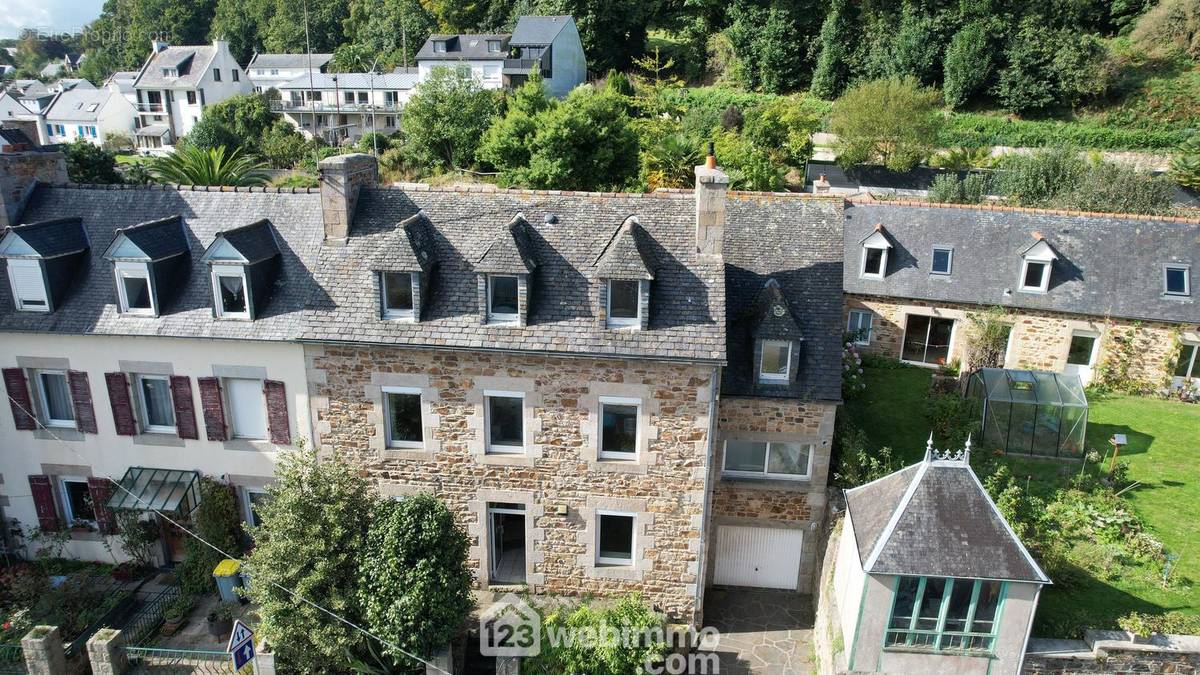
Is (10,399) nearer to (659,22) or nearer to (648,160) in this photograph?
(648,160)

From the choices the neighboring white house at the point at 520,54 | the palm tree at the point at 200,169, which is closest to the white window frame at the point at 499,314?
the palm tree at the point at 200,169

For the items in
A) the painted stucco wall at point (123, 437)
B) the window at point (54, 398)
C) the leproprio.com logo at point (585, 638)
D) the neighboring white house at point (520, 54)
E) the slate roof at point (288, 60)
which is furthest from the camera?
the slate roof at point (288, 60)

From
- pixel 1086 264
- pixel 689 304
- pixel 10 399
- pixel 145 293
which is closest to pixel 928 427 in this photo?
pixel 1086 264

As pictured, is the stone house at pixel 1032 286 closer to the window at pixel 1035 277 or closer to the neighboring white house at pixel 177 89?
the window at pixel 1035 277

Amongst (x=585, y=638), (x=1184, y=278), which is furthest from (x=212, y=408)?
(x=1184, y=278)

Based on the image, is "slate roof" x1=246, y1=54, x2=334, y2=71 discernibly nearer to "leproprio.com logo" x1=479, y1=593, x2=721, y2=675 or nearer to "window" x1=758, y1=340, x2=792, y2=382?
"window" x1=758, y1=340, x2=792, y2=382

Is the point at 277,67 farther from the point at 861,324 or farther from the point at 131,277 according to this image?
the point at 861,324
